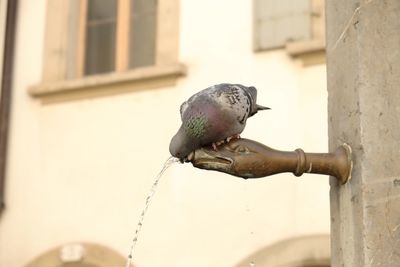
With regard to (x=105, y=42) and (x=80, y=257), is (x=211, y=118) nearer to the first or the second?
(x=80, y=257)

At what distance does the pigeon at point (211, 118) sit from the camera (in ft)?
5.91

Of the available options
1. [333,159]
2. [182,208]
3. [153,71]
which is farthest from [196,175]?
[333,159]

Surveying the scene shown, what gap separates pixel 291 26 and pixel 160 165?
124cm

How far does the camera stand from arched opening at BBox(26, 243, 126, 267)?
7176 millimetres

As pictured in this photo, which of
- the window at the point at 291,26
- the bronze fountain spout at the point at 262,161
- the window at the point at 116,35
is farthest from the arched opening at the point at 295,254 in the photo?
the bronze fountain spout at the point at 262,161

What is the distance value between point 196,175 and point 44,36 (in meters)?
1.71

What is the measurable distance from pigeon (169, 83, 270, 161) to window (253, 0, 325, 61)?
483cm

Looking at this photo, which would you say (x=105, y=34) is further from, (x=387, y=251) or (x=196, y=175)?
(x=387, y=251)

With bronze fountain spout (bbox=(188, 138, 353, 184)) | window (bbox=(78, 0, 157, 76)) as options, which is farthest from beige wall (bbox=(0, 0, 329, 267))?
bronze fountain spout (bbox=(188, 138, 353, 184))

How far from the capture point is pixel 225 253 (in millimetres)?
6711

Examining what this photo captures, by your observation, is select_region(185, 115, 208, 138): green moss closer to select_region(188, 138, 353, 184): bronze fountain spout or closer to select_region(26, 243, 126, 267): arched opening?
select_region(188, 138, 353, 184): bronze fountain spout

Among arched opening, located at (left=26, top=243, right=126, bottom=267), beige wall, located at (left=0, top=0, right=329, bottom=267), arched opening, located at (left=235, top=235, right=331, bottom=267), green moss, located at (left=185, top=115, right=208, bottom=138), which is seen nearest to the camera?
green moss, located at (left=185, top=115, right=208, bottom=138)

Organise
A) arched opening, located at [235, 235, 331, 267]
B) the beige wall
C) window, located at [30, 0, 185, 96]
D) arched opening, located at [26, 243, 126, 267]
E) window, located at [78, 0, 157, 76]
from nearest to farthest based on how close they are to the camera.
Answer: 1. arched opening, located at [235, 235, 331, 267]
2. the beige wall
3. arched opening, located at [26, 243, 126, 267]
4. window, located at [30, 0, 185, 96]
5. window, located at [78, 0, 157, 76]

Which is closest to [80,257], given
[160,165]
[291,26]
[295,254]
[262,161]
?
[160,165]
